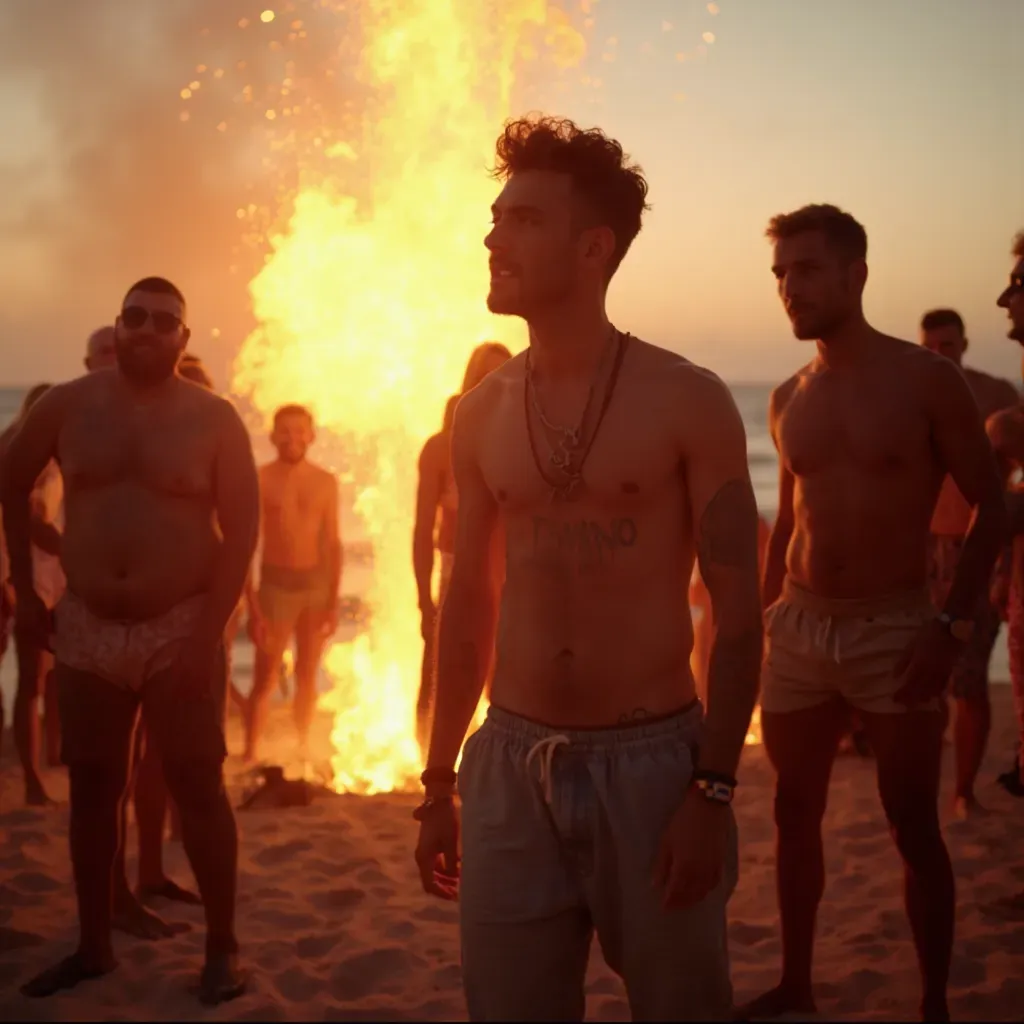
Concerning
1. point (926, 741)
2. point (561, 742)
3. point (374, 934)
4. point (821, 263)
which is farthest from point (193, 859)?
point (821, 263)

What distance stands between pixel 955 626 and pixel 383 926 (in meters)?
3.03

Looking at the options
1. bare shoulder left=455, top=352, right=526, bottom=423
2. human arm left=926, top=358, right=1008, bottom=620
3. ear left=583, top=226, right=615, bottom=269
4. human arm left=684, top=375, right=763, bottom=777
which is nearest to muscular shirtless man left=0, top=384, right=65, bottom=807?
bare shoulder left=455, top=352, right=526, bottom=423

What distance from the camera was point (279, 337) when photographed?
13461mm

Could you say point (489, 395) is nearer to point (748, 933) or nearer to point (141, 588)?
point (141, 588)

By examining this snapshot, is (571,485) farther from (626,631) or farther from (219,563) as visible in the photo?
(219,563)

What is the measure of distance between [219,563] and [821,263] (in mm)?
2553

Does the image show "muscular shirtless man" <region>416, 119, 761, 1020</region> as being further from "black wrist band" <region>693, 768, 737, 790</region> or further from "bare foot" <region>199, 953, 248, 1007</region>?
"bare foot" <region>199, 953, 248, 1007</region>

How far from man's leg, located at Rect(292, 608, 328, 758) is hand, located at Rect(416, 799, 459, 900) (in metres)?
6.39

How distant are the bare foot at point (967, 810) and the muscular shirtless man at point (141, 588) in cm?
426

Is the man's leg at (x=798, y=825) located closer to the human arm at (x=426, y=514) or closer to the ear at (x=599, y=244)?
the ear at (x=599, y=244)

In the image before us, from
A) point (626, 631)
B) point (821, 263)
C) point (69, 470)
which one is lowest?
point (626, 631)

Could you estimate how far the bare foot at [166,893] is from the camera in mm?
5641

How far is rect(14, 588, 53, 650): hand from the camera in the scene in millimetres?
4645

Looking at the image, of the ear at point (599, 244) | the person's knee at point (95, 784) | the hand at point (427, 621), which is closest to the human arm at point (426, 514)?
the hand at point (427, 621)
